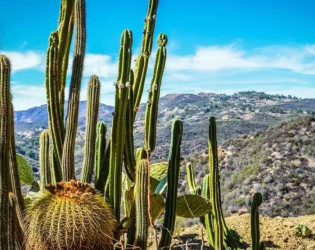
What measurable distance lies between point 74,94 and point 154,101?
2.44 ft

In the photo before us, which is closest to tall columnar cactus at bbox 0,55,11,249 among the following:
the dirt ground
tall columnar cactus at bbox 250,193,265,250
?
tall columnar cactus at bbox 250,193,265,250

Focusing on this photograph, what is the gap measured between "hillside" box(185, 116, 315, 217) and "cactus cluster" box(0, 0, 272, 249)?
12.5 metres

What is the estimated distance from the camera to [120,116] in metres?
3.75

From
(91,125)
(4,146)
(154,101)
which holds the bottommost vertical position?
(4,146)

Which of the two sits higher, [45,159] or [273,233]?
[45,159]

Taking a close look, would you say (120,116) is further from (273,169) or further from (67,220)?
(273,169)

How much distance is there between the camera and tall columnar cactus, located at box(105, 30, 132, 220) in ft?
12.3

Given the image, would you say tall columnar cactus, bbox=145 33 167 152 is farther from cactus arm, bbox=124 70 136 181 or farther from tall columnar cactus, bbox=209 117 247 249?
tall columnar cactus, bbox=209 117 247 249

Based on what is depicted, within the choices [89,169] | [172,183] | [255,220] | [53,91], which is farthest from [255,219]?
[53,91]

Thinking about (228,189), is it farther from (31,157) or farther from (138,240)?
(31,157)

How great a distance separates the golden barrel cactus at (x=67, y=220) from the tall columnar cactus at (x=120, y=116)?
0.41 meters

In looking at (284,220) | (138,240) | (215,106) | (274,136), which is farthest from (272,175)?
(215,106)

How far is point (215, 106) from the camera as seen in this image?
3802 inches

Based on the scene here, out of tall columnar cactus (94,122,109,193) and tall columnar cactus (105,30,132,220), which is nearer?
tall columnar cactus (105,30,132,220)
